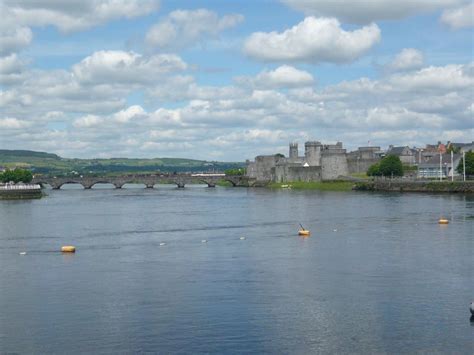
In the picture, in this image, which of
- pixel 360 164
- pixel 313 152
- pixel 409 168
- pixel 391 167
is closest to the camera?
pixel 391 167

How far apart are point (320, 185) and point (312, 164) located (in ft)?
46.7

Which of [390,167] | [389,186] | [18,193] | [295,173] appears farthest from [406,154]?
[18,193]

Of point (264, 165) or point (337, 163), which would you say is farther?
point (264, 165)

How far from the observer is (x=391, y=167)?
91625 mm

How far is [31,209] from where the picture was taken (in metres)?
59.0

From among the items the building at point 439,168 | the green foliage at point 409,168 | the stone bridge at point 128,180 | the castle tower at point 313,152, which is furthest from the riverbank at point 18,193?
the green foliage at point 409,168

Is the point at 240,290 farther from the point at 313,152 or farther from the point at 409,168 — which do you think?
the point at 313,152

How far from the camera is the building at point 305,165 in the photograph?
103m

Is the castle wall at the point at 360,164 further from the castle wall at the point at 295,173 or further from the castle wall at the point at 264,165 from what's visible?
the castle wall at the point at 264,165

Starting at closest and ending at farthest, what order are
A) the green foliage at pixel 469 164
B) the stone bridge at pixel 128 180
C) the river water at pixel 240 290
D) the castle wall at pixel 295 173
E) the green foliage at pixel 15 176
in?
the river water at pixel 240 290 < the green foliage at pixel 469 164 < the green foliage at pixel 15 176 < the castle wall at pixel 295 173 < the stone bridge at pixel 128 180

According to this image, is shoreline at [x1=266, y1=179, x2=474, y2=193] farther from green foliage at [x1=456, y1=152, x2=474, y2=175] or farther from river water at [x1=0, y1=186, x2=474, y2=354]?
river water at [x1=0, y1=186, x2=474, y2=354]

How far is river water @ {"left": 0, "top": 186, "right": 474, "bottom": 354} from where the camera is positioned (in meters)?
16.5

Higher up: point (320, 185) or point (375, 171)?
point (375, 171)

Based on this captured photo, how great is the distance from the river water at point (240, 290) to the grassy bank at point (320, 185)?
53.3 metres
